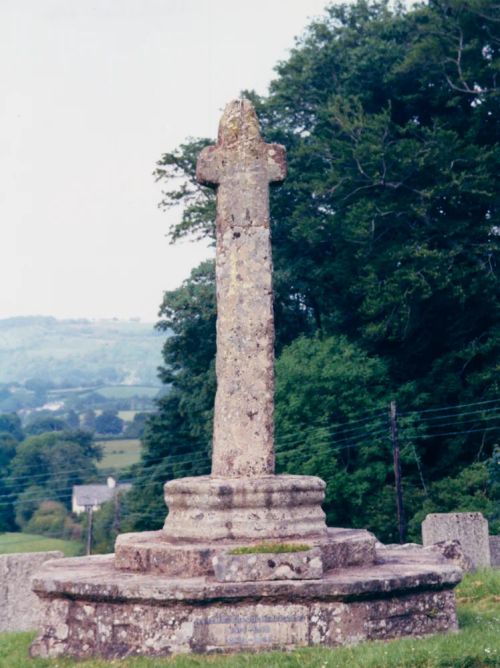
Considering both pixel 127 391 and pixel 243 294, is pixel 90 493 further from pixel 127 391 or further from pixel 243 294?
pixel 127 391

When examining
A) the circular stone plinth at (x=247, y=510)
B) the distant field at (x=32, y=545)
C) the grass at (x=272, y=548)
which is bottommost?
the distant field at (x=32, y=545)

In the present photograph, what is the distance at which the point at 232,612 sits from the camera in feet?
25.2

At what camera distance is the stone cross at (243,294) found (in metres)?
9.19

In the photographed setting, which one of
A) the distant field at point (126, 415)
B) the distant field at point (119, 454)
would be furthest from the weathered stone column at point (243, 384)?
the distant field at point (126, 415)

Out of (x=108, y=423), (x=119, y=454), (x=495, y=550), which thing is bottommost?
(x=495, y=550)

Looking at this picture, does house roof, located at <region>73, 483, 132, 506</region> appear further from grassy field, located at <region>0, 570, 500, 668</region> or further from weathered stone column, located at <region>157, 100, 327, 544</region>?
grassy field, located at <region>0, 570, 500, 668</region>

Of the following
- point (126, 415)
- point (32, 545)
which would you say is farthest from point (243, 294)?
point (126, 415)

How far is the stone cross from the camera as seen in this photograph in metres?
9.19

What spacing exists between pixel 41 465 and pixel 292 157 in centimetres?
4538

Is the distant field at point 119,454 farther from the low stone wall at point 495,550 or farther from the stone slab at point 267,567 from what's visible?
the stone slab at point 267,567

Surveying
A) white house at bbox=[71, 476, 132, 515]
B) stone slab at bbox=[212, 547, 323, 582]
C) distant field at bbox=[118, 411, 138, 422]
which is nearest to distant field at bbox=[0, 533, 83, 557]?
white house at bbox=[71, 476, 132, 515]

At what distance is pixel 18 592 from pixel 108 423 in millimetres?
118951

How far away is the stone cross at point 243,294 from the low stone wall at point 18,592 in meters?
2.99

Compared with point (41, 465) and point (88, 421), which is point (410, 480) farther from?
point (88, 421)
